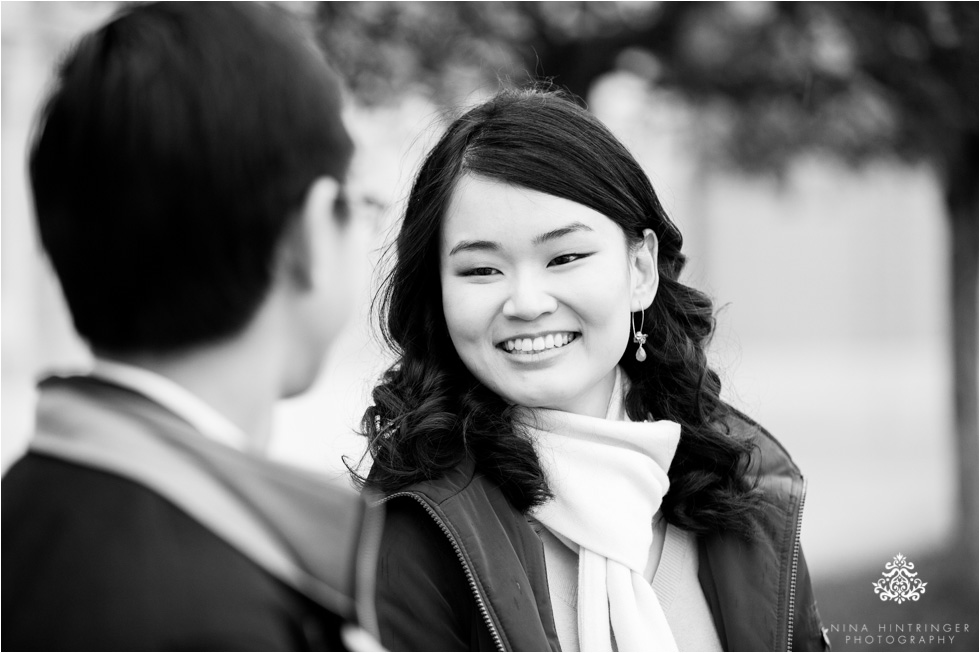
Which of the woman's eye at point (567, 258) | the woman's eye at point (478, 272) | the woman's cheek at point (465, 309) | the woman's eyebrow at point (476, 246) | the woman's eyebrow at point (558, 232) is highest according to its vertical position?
the woman's eyebrow at point (558, 232)

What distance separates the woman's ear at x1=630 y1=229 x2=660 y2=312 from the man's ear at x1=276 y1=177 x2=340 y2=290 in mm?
889

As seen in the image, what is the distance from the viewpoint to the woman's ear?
5.97 ft

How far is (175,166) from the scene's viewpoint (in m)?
0.95

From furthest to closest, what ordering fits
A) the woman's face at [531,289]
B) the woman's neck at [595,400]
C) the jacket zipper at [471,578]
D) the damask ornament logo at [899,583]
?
the damask ornament logo at [899,583]
the woman's neck at [595,400]
the woman's face at [531,289]
the jacket zipper at [471,578]

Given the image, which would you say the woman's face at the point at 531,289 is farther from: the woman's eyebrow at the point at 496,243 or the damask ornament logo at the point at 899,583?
the damask ornament logo at the point at 899,583

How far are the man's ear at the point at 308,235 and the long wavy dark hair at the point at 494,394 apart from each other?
2.19ft

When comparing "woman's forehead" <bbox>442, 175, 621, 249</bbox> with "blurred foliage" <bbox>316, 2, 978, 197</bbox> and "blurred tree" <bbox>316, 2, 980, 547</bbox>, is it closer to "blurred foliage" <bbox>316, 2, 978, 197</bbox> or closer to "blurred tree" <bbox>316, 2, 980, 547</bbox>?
"blurred tree" <bbox>316, 2, 980, 547</bbox>

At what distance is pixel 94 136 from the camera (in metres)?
0.96

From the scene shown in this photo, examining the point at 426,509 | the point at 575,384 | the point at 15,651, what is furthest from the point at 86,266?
the point at 575,384

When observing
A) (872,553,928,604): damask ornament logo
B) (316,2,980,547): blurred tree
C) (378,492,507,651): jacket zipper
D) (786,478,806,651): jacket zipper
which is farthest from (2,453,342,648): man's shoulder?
(316,2,980,547): blurred tree

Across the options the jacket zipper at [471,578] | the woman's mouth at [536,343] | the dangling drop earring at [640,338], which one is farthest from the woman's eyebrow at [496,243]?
the jacket zipper at [471,578]

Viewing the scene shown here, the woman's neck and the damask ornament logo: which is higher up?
the woman's neck

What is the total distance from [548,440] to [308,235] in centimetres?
87

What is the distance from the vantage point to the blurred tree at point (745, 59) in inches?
136
